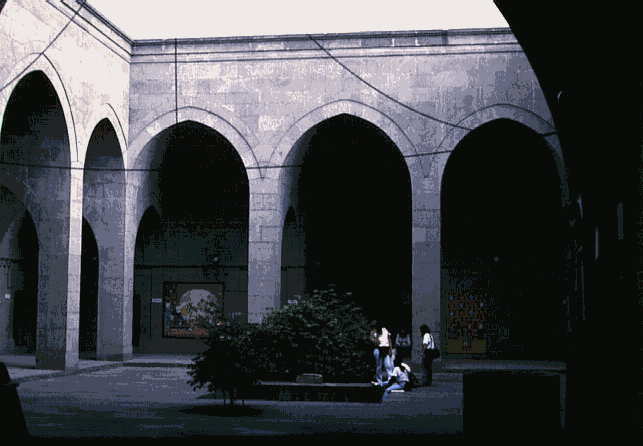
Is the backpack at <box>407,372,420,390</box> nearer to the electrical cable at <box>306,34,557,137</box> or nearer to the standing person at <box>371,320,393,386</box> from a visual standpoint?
the standing person at <box>371,320,393,386</box>

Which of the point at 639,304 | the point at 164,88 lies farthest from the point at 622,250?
the point at 164,88

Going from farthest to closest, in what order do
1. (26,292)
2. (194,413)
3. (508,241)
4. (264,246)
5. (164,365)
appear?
(26,292) → (508,241) → (164,365) → (264,246) → (194,413)

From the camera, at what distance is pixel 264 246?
20875mm

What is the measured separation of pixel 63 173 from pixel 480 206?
481 inches

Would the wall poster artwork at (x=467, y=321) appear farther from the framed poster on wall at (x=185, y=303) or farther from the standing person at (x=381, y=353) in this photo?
the framed poster on wall at (x=185, y=303)

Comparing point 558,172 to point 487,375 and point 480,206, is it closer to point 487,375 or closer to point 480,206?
point 480,206

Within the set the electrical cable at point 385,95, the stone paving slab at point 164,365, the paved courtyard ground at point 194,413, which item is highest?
the electrical cable at point 385,95

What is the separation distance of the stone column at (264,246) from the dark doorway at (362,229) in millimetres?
3472

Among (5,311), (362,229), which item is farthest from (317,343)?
(5,311)

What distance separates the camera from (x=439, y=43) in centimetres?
2061

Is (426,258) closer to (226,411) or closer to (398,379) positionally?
(398,379)

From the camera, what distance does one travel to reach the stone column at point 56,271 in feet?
60.7

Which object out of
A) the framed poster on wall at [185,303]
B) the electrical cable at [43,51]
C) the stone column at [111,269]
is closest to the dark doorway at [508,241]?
the framed poster on wall at [185,303]

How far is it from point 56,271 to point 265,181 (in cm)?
556
